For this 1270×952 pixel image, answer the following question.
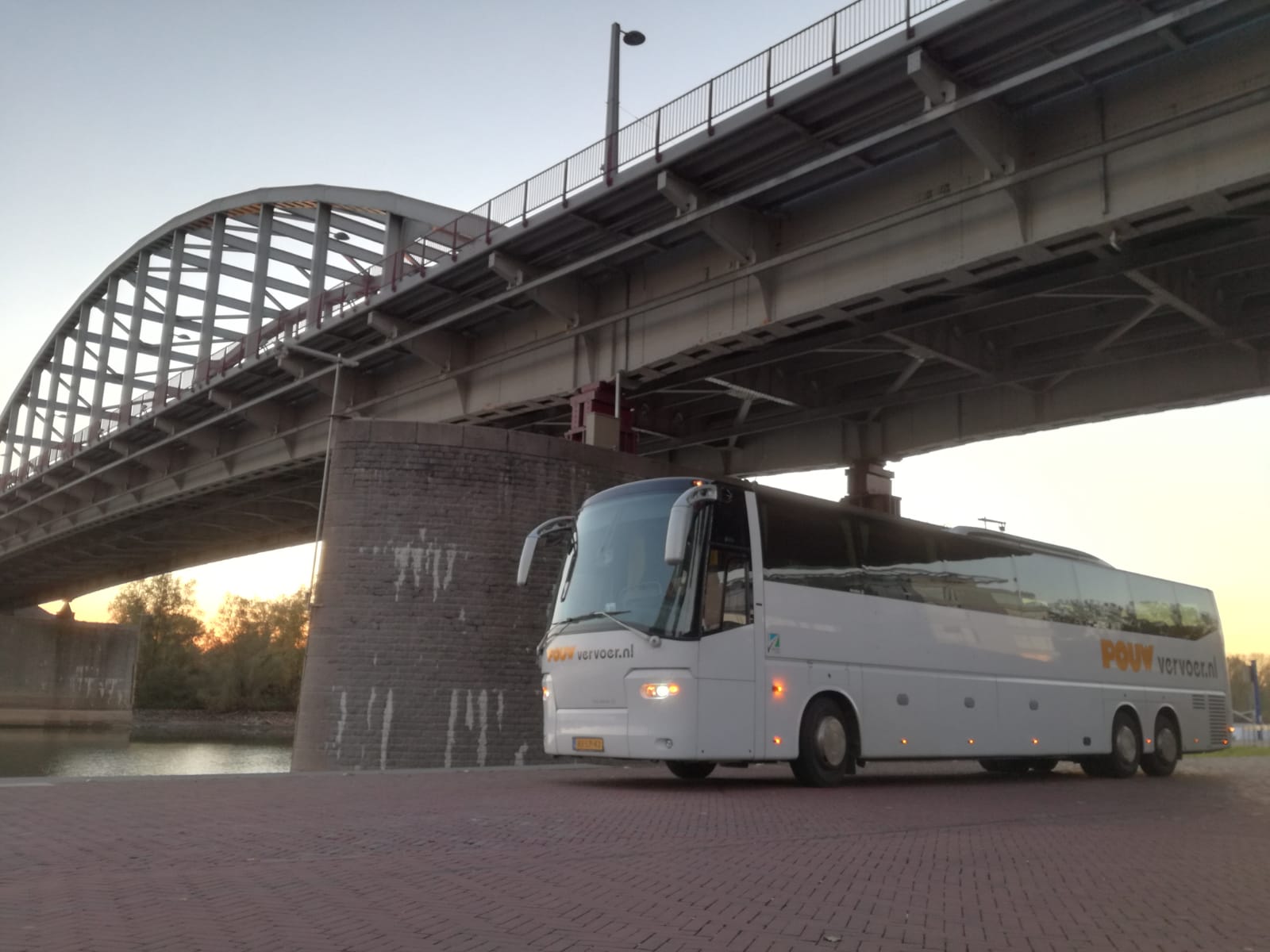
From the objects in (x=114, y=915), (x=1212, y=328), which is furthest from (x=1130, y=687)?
(x=114, y=915)

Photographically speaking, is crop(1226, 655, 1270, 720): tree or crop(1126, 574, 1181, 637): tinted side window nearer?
crop(1126, 574, 1181, 637): tinted side window

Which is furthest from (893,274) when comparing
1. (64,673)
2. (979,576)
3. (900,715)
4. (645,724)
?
(64,673)

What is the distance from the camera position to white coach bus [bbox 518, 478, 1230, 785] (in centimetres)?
1327

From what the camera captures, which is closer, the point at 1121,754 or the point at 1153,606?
the point at 1121,754

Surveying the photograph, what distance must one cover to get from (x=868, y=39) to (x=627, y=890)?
1252cm

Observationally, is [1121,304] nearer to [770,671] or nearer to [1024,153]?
[1024,153]

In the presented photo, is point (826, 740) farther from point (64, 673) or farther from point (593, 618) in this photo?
point (64, 673)

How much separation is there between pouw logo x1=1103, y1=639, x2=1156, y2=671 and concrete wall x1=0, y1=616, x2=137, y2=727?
253 ft

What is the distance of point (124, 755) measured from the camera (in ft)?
157

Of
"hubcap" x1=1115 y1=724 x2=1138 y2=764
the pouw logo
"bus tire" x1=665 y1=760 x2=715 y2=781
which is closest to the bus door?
"bus tire" x1=665 y1=760 x2=715 y2=781

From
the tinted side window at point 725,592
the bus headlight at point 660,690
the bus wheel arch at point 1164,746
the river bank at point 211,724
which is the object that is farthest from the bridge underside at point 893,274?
the river bank at point 211,724

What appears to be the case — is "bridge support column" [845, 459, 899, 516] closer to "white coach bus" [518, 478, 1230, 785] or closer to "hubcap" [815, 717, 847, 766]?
"white coach bus" [518, 478, 1230, 785]

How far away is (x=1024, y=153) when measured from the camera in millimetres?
15469

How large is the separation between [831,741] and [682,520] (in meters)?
4.08
